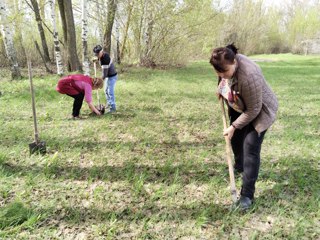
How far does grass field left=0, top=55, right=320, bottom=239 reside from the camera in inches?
105

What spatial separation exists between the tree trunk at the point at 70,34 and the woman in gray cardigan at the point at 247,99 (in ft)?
34.2

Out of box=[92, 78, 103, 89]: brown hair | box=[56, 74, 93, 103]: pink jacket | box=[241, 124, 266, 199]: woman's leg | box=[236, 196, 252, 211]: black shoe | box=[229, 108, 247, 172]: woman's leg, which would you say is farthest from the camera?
box=[92, 78, 103, 89]: brown hair

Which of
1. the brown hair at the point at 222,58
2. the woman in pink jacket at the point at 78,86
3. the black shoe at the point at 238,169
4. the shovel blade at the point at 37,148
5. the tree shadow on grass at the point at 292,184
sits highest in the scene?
the brown hair at the point at 222,58

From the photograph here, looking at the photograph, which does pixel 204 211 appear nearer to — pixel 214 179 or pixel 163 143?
pixel 214 179

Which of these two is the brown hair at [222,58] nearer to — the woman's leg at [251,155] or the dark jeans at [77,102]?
the woman's leg at [251,155]

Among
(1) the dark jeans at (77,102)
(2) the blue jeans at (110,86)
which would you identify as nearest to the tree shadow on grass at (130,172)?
(1) the dark jeans at (77,102)

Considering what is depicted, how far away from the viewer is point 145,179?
3.58m

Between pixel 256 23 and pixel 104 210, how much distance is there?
41.8m

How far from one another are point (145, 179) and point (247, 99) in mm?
1912

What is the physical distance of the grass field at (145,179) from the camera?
8.77 feet

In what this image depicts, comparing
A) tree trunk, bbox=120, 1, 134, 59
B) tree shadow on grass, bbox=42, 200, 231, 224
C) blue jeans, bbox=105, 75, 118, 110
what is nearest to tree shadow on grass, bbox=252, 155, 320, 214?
tree shadow on grass, bbox=42, 200, 231, 224

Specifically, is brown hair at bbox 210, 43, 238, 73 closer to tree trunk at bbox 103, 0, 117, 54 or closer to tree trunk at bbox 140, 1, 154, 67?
tree trunk at bbox 103, 0, 117, 54

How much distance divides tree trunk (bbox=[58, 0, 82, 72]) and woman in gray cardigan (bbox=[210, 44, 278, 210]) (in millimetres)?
10431

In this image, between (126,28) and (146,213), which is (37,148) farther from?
(126,28)
